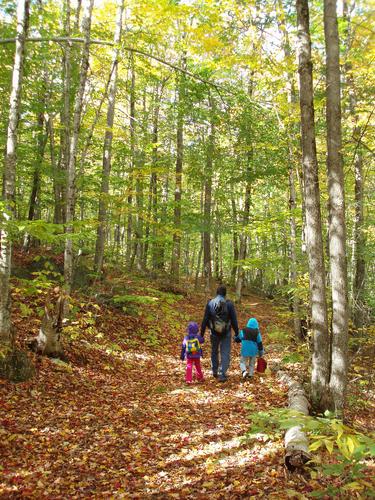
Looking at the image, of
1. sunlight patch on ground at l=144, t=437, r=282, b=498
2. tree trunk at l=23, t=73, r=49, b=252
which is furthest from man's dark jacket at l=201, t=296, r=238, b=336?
tree trunk at l=23, t=73, r=49, b=252

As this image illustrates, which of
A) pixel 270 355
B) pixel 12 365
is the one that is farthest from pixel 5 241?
pixel 270 355

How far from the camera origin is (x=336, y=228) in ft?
19.7

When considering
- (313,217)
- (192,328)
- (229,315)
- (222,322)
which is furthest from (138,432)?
(313,217)

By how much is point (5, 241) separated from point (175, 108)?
38.4ft

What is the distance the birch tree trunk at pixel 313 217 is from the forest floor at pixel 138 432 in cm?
99

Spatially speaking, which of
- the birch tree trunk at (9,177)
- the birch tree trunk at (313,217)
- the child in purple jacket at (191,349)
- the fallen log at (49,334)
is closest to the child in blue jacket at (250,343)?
the child in purple jacket at (191,349)

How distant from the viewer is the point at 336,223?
6.01m

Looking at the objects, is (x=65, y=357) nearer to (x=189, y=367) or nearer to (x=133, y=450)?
(x=189, y=367)

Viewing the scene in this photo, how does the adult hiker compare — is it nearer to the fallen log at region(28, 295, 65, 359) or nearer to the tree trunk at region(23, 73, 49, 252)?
the fallen log at region(28, 295, 65, 359)

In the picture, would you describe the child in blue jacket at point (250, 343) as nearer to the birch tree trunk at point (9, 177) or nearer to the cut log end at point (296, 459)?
the cut log end at point (296, 459)

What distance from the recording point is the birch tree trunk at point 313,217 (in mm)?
6152

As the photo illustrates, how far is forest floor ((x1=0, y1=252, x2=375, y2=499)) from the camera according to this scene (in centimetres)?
425

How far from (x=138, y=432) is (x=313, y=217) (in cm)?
449

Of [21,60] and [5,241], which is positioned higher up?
[21,60]
